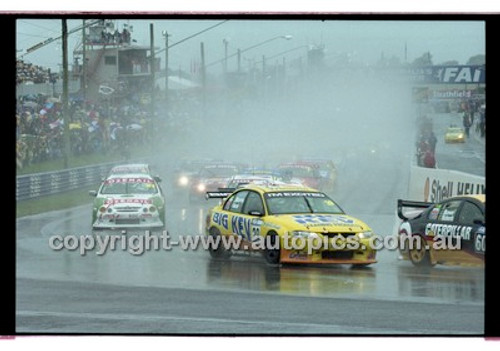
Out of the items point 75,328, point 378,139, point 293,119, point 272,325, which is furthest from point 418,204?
point 75,328

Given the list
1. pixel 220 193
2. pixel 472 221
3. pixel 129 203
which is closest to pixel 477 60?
pixel 472 221

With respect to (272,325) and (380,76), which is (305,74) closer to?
(380,76)

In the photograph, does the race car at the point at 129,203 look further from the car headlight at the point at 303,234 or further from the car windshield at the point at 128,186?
the car headlight at the point at 303,234

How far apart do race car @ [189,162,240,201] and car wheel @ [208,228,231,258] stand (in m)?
0.79

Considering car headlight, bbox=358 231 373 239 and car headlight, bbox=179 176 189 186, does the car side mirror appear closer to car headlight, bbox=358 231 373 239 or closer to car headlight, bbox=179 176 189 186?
car headlight, bbox=358 231 373 239

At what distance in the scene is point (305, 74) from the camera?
36.9ft

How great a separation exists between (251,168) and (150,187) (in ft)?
4.24

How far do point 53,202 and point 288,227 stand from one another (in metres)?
2.69

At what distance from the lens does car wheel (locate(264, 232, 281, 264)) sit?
11633 millimetres

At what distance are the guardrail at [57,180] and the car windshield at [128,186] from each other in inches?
9.3

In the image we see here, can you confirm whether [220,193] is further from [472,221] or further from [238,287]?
[472,221]

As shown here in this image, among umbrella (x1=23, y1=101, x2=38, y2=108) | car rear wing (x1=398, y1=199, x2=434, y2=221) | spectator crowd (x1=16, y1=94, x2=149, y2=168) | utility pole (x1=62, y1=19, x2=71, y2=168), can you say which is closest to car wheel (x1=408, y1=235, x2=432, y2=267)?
car rear wing (x1=398, y1=199, x2=434, y2=221)

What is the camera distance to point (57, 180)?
36.3ft

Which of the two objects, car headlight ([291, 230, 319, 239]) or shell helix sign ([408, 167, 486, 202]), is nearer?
shell helix sign ([408, 167, 486, 202])
